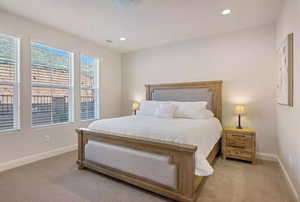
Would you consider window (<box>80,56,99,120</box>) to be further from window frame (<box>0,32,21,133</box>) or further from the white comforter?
the white comforter

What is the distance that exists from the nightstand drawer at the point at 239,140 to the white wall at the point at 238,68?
0.52m

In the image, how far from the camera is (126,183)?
2.24 metres

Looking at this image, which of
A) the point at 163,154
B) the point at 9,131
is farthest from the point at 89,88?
the point at 163,154

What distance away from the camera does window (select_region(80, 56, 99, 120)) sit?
13.2ft

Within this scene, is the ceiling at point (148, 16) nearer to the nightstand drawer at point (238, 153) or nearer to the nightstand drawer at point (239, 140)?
the nightstand drawer at point (239, 140)

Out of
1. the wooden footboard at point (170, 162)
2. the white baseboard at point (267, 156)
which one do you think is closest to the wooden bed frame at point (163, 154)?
the wooden footboard at point (170, 162)

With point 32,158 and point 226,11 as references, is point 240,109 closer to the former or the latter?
point 226,11

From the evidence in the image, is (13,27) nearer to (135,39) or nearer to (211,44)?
(135,39)

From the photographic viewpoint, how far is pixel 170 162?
1.83m

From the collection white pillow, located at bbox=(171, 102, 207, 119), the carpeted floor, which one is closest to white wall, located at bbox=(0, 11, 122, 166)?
the carpeted floor

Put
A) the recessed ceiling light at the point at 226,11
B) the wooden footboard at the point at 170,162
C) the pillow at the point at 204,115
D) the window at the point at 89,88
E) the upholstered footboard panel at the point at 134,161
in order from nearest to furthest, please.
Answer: the wooden footboard at the point at 170,162 → the upholstered footboard panel at the point at 134,161 → the recessed ceiling light at the point at 226,11 → the pillow at the point at 204,115 → the window at the point at 89,88

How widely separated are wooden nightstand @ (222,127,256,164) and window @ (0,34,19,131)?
3937mm

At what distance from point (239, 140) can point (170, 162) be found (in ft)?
6.12

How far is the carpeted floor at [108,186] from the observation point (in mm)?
1895
